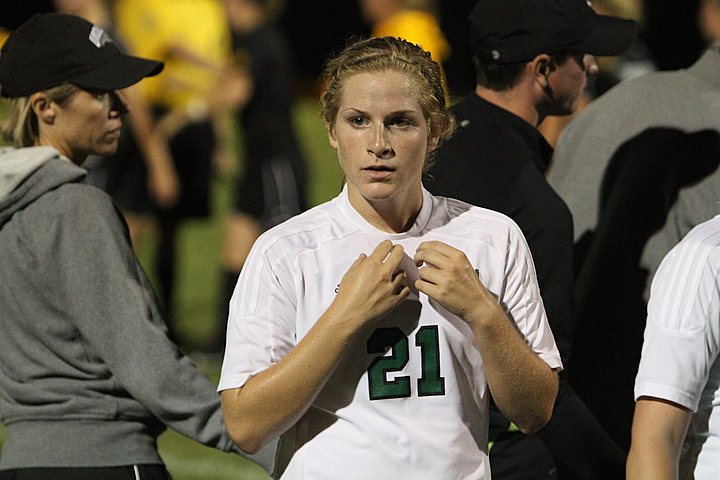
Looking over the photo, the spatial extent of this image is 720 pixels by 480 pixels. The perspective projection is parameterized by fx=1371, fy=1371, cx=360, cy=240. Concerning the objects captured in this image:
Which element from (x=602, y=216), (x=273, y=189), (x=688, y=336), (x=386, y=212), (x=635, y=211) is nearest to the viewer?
(x=688, y=336)

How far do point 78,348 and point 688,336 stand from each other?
5.34ft

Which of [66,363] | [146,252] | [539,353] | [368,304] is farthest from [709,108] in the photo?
[146,252]

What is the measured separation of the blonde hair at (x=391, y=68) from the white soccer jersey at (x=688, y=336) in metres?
0.61

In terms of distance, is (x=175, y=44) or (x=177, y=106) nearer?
(x=175, y=44)

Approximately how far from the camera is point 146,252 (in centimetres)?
1259

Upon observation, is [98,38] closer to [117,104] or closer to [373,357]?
[117,104]

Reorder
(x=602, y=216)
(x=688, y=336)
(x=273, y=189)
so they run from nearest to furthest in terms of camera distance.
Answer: (x=688, y=336) < (x=602, y=216) < (x=273, y=189)

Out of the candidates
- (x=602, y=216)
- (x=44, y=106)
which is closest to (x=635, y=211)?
(x=602, y=216)

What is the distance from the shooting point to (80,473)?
3623mm

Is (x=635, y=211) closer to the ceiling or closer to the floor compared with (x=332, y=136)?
closer to the floor

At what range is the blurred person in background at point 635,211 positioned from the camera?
4.15 meters

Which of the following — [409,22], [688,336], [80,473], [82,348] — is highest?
[409,22]

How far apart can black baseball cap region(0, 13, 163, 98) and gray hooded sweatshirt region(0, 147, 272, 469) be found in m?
0.31

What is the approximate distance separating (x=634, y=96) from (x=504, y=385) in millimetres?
1789
